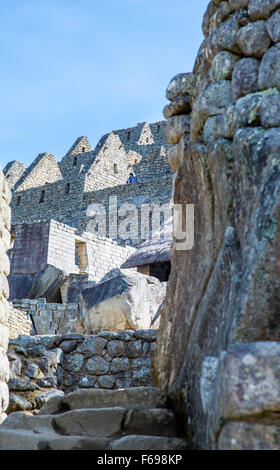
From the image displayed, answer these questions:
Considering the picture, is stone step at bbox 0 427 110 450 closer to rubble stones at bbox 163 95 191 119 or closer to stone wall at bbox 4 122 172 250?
rubble stones at bbox 163 95 191 119

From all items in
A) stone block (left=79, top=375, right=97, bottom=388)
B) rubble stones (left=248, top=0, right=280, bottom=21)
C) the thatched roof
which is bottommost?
stone block (left=79, top=375, right=97, bottom=388)

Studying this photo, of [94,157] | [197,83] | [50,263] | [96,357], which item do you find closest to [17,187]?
[94,157]

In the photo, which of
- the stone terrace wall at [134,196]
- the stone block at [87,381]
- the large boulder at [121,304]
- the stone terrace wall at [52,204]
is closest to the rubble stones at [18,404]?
the stone block at [87,381]

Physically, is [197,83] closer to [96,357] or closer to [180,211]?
[180,211]

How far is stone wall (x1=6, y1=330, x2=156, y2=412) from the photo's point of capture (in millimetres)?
6445

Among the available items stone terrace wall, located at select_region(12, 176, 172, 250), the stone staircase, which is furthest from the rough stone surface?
stone terrace wall, located at select_region(12, 176, 172, 250)

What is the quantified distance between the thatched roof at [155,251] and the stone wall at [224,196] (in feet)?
33.1

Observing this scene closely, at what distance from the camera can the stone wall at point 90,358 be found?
6445mm

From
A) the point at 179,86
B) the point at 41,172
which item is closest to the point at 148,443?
the point at 179,86

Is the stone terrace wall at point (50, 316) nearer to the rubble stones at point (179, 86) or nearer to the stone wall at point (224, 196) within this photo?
the rubble stones at point (179, 86)

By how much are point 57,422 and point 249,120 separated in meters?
1.89

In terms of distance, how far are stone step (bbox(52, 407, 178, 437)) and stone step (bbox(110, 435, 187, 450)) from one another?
0.20m
